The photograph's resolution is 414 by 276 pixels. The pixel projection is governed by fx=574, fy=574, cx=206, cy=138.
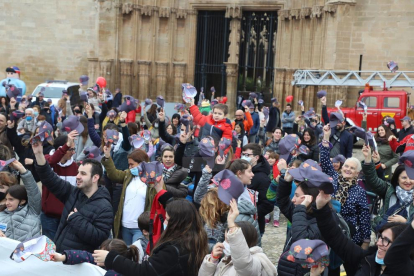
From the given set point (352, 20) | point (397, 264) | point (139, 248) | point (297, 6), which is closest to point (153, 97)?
point (297, 6)

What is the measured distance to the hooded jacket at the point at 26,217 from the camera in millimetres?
5367

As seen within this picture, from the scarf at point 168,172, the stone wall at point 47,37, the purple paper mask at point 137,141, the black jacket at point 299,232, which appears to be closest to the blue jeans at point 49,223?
the scarf at point 168,172

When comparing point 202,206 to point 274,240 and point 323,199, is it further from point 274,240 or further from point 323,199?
point 274,240

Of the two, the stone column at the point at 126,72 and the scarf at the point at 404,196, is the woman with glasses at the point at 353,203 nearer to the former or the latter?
the scarf at the point at 404,196

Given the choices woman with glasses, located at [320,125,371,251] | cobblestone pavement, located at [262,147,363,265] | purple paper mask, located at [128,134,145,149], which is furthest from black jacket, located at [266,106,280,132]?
woman with glasses, located at [320,125,371,251]

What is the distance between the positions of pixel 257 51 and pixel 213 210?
1819 cm

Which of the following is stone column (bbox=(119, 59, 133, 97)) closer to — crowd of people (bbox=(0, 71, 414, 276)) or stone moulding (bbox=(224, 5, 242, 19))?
stone moulding (bbox=(224, 5, 242, 19))

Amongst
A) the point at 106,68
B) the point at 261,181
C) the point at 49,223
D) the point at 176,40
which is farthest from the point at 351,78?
the point at 49,223

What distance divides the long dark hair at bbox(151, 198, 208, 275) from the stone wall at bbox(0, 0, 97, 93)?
67.3 ft

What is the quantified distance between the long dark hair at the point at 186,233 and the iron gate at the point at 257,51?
59.1ft

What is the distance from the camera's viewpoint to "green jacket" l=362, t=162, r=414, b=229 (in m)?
5.52

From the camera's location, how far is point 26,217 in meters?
5.45

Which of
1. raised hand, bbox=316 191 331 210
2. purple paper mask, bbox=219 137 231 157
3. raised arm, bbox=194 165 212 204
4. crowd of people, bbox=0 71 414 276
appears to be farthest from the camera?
purple paper mask, bbox=219 137 231 157

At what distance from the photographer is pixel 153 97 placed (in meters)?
22.1
